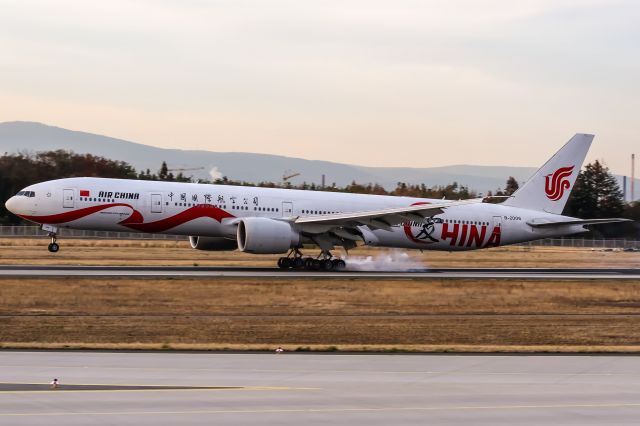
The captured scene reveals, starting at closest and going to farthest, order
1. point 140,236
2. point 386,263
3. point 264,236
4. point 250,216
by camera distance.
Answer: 1. point 264,236
2. point 250,216
3. point 386,263
4. point 140,236

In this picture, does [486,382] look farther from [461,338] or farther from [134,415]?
[461,338]

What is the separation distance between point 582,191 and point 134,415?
10311cm

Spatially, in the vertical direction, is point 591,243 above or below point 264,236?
below

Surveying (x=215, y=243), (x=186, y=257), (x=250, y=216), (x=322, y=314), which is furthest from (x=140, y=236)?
(x=322, y=314)

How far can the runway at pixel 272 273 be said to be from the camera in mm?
39219

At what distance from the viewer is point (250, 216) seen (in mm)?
45375

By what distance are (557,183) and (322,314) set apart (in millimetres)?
25418

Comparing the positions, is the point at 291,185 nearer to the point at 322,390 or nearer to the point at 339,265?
the point at 339,265

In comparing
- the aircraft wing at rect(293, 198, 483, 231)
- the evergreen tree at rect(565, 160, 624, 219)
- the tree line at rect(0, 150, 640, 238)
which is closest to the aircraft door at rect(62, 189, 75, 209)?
the aircraft wing at rect(293, 198, 483, 231)

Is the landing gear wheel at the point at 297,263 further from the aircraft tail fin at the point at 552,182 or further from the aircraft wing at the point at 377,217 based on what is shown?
the aircraft tail fin at the point at 552,182

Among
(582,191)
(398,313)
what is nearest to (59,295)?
(398,313)

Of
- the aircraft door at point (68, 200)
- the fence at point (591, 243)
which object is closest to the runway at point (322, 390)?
the aircraft door at point (68, 200)

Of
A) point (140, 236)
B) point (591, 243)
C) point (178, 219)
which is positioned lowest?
point (591, 243)

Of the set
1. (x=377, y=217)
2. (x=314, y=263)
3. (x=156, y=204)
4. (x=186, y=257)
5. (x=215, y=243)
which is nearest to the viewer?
(x=377, y=217)
